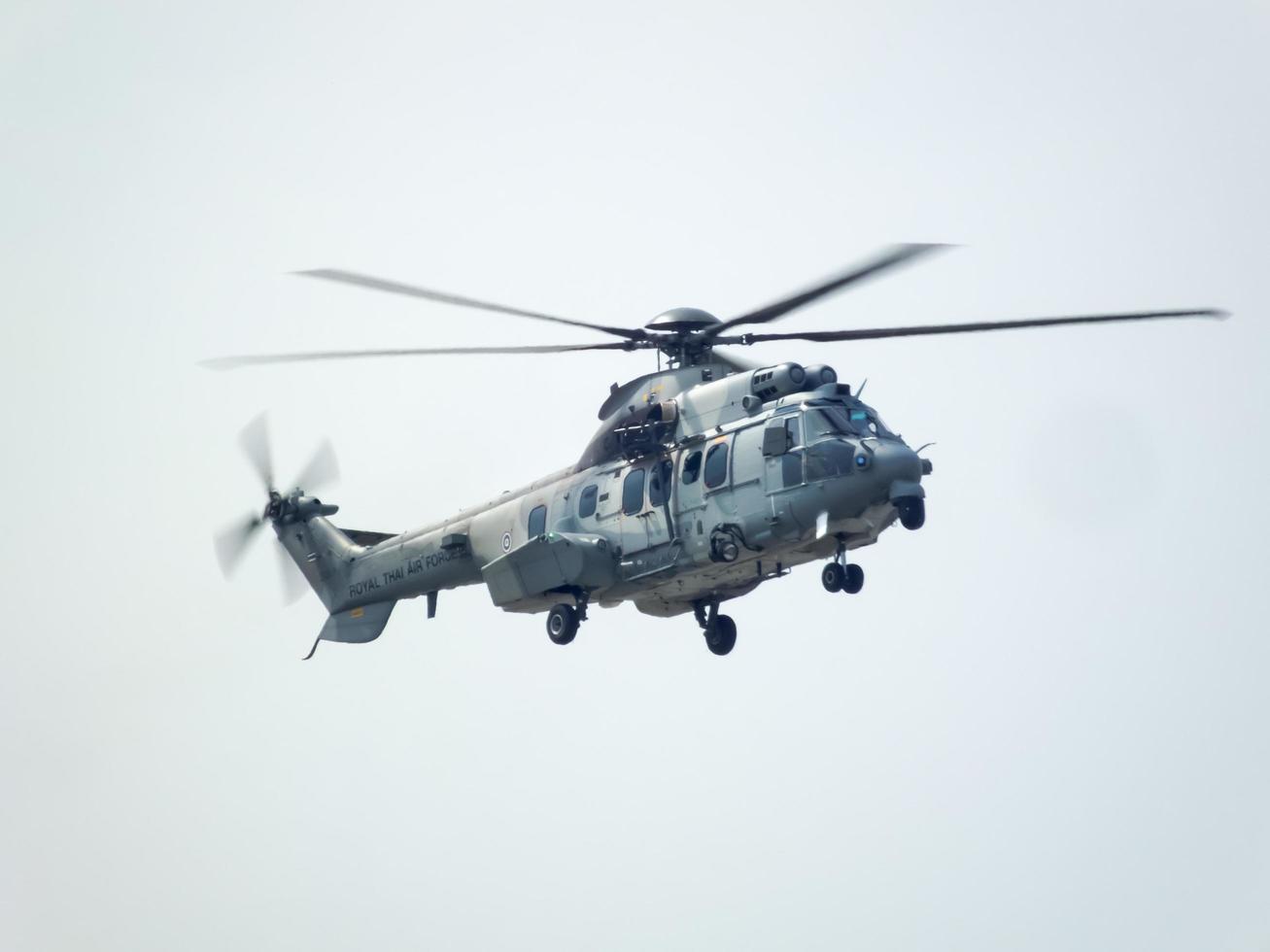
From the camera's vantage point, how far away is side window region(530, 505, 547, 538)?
2648cm

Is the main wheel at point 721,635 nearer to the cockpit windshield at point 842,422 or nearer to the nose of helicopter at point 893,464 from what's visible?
the cockpit windshield at point 842,422

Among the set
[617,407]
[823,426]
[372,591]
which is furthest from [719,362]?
[372,591]

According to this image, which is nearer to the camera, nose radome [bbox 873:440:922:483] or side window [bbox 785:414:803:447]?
nose radome [bbox 873:440:922:483]

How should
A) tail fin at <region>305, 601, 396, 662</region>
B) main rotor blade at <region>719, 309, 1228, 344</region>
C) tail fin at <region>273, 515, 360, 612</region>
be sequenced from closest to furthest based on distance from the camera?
1. main rotor blade at <region>719, 309, 1228, 344</region>
2. tail fin at <region>305, 601, 396, 662</region>
3. tail fin at <region>273, 515, 360, 612</region>

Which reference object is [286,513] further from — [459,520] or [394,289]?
[394,289]

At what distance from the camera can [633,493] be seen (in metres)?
24.8

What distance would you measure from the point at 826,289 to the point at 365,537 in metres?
11.8

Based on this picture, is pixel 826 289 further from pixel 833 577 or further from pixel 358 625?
pixel 358 625

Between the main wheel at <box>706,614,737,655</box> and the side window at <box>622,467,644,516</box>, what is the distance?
7.35 feet

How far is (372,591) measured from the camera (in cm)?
3003

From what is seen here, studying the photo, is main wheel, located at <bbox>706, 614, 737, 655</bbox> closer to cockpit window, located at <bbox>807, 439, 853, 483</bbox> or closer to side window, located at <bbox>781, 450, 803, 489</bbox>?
side window, located at <bbox>781, 450, 803, 489</bbox>

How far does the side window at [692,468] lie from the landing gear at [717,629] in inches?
98.0

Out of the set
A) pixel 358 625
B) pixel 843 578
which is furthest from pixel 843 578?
pixel 358 625

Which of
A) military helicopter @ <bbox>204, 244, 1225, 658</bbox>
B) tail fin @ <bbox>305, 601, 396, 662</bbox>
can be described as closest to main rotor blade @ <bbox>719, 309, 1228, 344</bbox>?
military helicopter @ <bbox>204, 244, 1225, 658</bbox>
